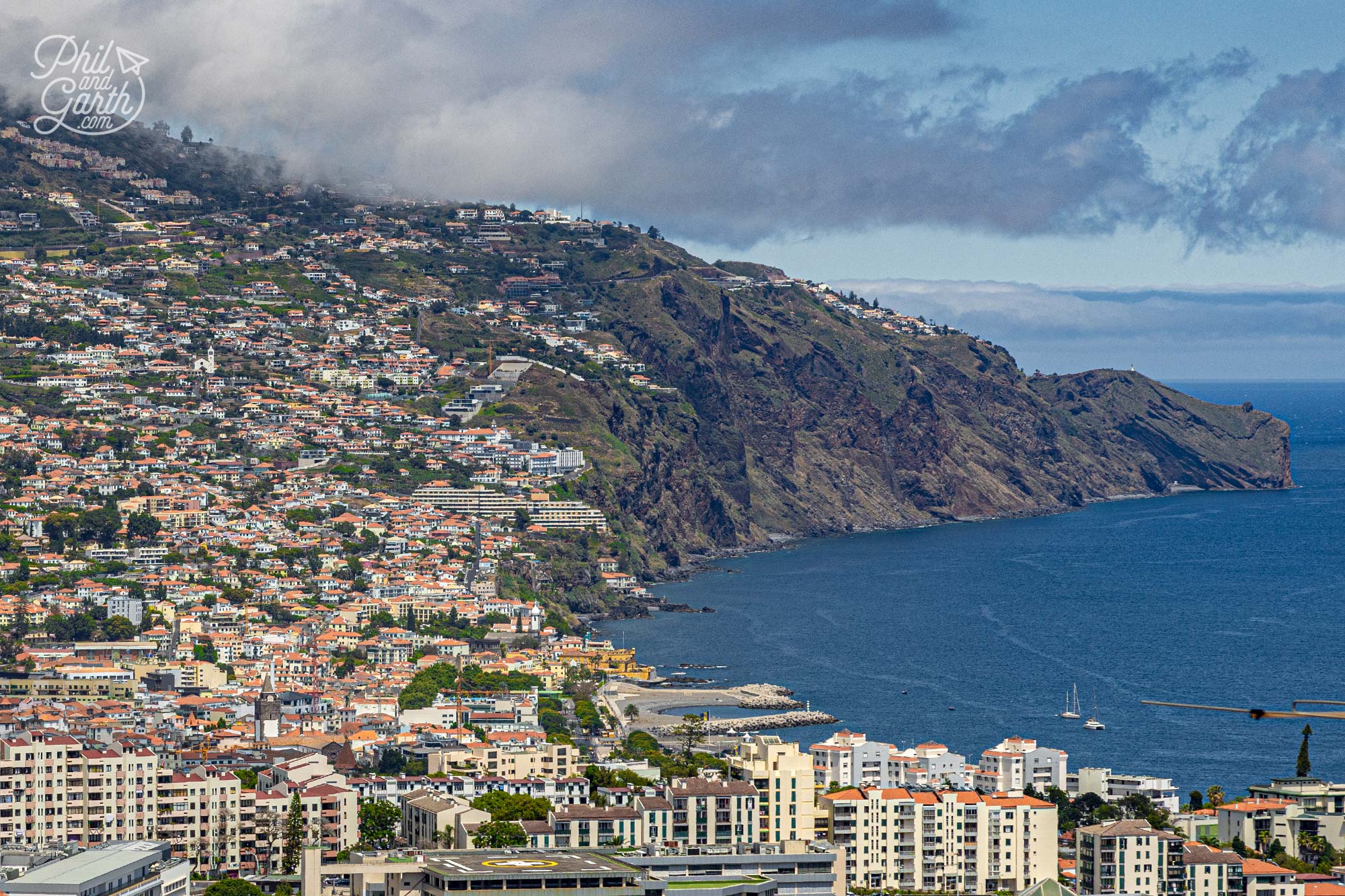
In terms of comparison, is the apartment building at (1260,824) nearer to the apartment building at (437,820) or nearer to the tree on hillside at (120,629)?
the apartment building at (437,820)

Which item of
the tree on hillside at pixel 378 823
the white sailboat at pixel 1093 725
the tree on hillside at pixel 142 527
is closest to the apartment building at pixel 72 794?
the tree on hillside at pixel 378 823

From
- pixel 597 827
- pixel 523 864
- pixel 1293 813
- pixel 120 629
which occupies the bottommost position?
pixel 1293 813

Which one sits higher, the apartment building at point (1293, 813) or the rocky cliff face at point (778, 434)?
the rocky cliff face at point (778, 434)

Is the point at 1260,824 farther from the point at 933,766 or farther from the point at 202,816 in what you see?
the point at 202,816

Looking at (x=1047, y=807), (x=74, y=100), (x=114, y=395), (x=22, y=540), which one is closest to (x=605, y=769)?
(x=1047, y=807)

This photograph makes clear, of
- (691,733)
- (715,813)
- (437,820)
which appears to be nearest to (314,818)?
(437,820)

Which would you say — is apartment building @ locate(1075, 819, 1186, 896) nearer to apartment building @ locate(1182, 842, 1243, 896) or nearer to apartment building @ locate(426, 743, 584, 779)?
apartment building @ locate(1182, 842, 1243, 896)

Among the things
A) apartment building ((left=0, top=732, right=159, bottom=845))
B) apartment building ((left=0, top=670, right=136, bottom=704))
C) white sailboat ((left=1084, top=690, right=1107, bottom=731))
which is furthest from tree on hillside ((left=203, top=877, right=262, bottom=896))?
white sailboat ((left=1084, top=690, right=1107, bottom=731))
